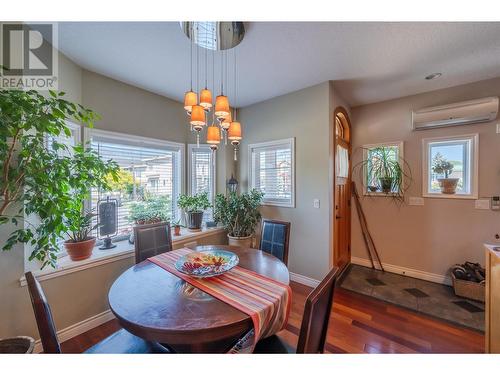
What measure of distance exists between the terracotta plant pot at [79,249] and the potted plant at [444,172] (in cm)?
437

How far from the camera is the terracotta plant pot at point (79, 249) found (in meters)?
1.86

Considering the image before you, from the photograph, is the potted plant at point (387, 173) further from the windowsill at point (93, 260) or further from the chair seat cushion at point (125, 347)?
the chair seat cushion at point (125, 347)

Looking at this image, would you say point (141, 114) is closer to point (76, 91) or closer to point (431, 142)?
point (76, 91)

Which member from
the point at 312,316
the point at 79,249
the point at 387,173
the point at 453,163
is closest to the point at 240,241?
the point at 79,249

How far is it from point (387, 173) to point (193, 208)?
3.07 m

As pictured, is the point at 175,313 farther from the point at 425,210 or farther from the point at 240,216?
the point at 425,210

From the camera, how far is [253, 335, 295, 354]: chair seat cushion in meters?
1.13

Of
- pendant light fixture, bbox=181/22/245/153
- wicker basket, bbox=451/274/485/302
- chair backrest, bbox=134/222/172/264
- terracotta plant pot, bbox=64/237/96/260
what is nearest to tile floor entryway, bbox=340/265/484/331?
wicker basket, bbox=451/274/485/302

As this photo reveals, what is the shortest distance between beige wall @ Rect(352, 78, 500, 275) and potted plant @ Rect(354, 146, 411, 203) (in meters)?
0.12

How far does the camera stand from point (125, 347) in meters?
1.14

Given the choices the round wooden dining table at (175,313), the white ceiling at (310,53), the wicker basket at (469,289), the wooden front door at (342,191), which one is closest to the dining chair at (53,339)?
the round wooden dining table at (175,313)
